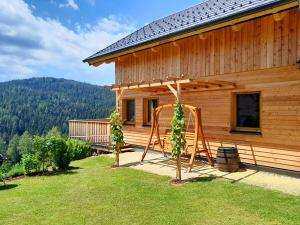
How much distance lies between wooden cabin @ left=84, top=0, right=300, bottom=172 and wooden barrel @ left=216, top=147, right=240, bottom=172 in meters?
0.63

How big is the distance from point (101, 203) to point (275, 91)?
5.89 metres

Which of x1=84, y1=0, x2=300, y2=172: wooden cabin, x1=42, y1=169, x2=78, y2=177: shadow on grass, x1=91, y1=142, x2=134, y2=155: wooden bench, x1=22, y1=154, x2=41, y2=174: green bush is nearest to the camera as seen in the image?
x1=84, y1=0, x2=300, y2=172: wooden cabin

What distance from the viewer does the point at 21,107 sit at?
119188 mm

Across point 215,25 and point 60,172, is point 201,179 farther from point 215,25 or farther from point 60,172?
point 60,172

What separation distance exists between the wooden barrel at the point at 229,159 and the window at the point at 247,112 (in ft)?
3.54

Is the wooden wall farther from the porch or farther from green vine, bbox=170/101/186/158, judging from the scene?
the porch

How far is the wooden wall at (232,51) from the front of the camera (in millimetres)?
8375

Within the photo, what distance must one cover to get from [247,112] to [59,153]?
21.7 feet

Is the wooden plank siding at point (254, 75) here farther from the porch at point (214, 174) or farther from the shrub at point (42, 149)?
the shrub at point (42, 149)

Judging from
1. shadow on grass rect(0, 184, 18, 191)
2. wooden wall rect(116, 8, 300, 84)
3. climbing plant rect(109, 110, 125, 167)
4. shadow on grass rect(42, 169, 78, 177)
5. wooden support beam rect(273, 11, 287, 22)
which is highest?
wooden support beam rect(273, 11, 287, 22)

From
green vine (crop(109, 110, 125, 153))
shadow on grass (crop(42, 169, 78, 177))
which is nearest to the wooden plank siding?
green vine (crop(109, 110, 125, 153))

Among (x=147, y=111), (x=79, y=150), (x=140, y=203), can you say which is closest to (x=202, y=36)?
(x=147, y=111)

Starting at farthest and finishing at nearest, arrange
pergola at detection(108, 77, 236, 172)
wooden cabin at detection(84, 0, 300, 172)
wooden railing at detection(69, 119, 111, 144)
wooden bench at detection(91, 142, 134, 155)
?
wooden railing at detection(69, 119, 111, 144)
wooden bench at detection(91, 142, 134, 155)
pergola at detection(108, 77, 236, 172)
wooden cabin at detection(84, 0, 300, 172)

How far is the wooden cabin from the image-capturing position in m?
8.29
